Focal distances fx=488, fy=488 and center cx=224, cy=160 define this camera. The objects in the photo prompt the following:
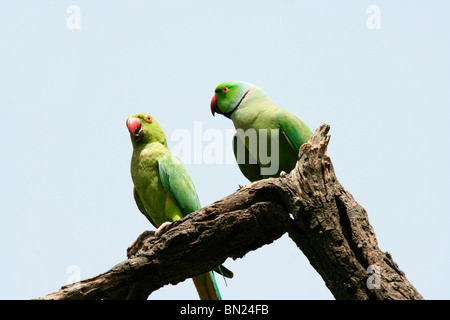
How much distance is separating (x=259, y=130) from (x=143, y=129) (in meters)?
1.35

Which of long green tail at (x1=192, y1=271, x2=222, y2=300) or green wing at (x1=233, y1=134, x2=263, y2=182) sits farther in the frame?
green wing at (x1=233, y1=134, x2=263, y2=182)

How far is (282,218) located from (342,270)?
677 millimetres

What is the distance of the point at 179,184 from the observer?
534 cm

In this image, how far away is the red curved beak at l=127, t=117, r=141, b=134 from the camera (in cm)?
564

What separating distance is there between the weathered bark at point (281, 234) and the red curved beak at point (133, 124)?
1541mm

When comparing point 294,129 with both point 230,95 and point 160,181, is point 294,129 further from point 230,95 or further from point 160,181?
point 160,181

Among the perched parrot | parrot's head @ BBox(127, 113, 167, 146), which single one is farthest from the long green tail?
parrot's head @ BBox(127, 113, 167, 146)

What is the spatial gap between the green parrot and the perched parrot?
0.80 m

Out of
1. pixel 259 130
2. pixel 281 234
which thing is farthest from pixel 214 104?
pixel 281 234

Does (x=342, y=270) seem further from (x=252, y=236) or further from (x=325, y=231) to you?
(x=252, y=236)

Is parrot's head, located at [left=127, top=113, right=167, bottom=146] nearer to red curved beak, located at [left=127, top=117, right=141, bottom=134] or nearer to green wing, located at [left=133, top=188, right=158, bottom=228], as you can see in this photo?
red curved beak, located at [left=127, top=117, right=141, bottom=134]

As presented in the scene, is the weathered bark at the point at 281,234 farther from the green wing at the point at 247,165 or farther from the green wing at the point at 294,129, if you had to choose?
the green wing at the point at 247,165

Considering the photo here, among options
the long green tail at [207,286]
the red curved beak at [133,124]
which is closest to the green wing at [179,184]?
the red curved beak at [133,124]
